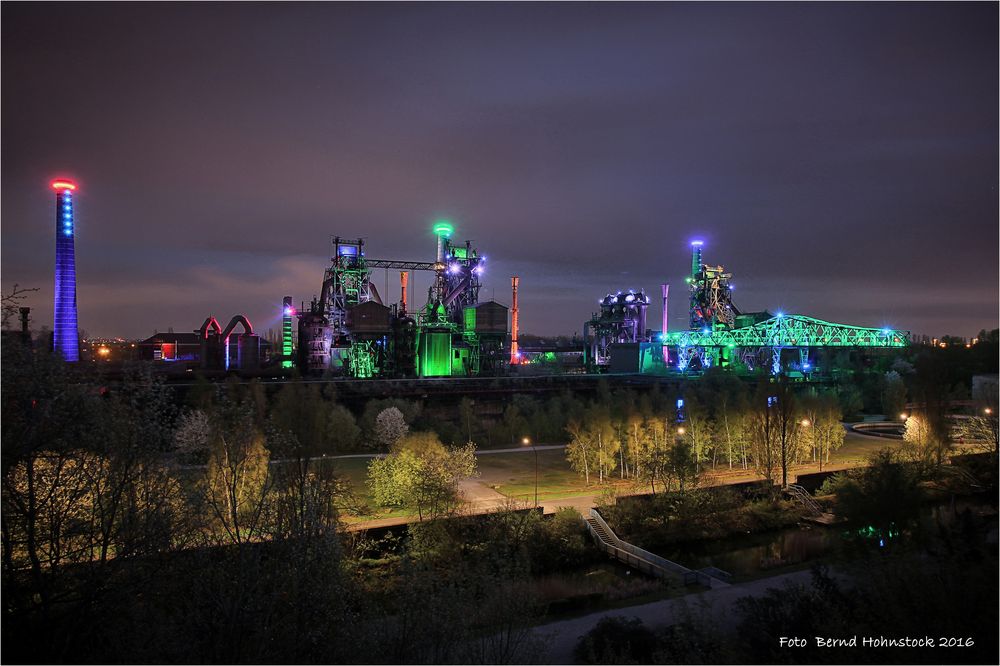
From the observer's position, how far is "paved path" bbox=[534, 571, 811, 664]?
1458cm

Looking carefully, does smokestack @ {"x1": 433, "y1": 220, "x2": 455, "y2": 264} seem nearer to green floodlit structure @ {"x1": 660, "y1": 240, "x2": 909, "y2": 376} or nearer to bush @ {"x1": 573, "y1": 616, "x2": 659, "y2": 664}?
green floodlit structure @ {"x1": 660, "y1": 240, "x2": 909, "y2": 376}

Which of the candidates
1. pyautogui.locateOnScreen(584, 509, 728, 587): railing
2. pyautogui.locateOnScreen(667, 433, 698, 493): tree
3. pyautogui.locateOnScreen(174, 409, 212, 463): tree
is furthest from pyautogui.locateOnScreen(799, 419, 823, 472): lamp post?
pyautogui.locateOnScreen(174, 409, 212, 463): tree

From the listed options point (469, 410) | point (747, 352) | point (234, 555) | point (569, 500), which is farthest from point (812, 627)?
point (747, 352)

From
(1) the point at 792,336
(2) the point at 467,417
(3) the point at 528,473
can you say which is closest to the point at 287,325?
(2) the point at 467,417

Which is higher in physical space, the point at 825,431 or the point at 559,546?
the point at 825,431

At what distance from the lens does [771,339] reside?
81.4 m

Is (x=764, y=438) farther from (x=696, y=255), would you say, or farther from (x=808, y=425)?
(x=696, y=255)

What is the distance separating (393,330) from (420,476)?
4219cm

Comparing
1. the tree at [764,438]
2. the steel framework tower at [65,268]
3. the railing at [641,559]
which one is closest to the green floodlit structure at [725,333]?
the tree at [764,438]

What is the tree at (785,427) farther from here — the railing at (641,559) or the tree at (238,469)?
the tree at (238,469)

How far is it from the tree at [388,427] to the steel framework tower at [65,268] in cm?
3061

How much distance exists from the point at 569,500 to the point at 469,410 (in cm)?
1666

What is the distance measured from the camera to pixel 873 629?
11.2m

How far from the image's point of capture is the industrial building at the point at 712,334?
260ft
